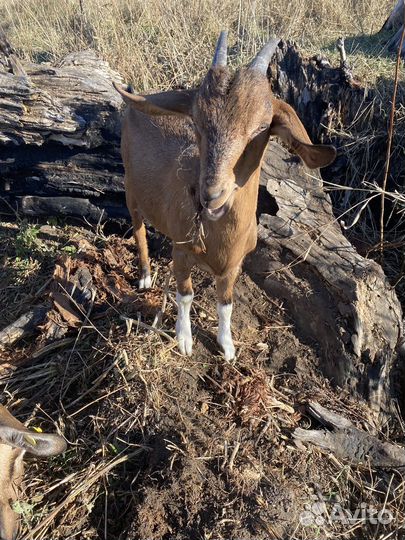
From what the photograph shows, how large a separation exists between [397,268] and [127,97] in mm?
2600

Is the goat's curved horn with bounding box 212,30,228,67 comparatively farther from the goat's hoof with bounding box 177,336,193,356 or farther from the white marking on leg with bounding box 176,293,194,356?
the goat's hoof with bounding box 177,336,193,356

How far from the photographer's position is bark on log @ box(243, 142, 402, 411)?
3150 millimetres

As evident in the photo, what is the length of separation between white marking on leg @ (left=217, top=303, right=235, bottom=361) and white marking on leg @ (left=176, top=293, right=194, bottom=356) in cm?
20

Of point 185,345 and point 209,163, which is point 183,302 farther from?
point 209,163

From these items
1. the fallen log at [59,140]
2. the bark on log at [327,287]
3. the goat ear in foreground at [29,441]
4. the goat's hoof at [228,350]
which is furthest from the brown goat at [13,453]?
the fallen log at [59,140]

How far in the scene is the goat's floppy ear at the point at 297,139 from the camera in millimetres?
2066

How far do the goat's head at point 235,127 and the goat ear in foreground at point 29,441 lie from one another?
4.78 ft

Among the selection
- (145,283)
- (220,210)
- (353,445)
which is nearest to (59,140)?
(145,283)

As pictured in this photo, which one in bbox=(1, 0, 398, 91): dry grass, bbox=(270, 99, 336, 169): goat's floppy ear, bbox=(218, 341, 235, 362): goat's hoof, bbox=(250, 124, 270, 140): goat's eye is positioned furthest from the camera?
bbox=(1, 0, 398, 91): dry grass

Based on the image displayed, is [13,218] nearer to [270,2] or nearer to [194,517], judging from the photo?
[194,517]

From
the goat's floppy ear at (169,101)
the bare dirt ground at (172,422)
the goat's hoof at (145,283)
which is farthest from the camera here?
the goat's hoof at (145,283)

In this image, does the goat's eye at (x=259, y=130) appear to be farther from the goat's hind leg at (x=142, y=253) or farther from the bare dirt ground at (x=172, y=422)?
the goat's hind leg at (x=142, y=253)

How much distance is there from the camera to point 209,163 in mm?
2115

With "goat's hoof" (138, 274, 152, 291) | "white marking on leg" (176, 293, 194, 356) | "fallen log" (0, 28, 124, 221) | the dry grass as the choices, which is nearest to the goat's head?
"white marking on leg" (176, 293, 194, 356)
